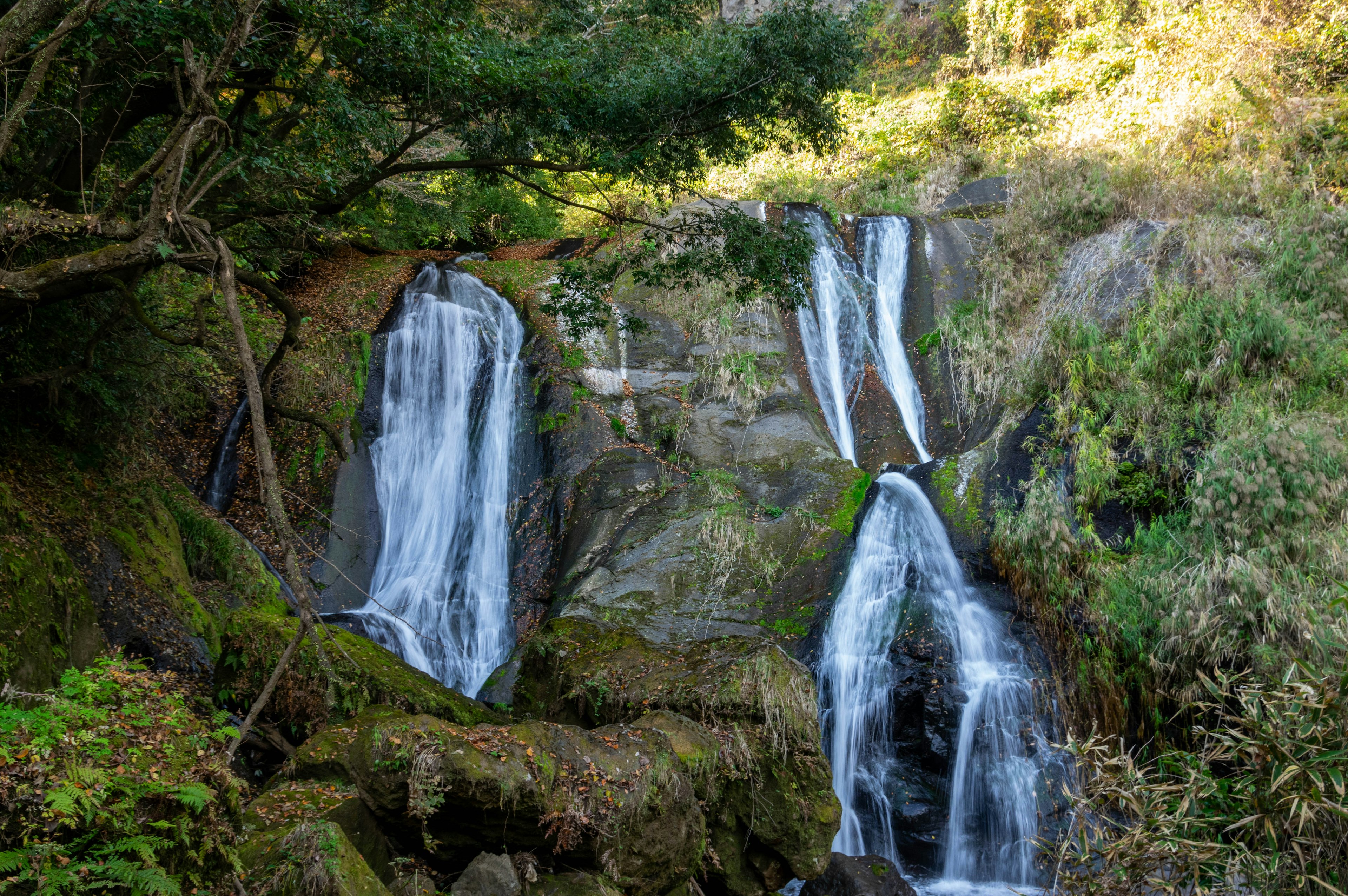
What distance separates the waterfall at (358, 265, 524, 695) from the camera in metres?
9.01

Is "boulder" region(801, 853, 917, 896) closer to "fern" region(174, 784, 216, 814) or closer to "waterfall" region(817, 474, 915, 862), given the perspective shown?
"waterfall" region(817, 474, 915, 862)

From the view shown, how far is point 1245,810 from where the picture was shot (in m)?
3.82

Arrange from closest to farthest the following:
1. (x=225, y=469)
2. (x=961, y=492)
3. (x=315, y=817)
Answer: (x=315, y=817) → (x=961, y=492) → (x=225, y=469)

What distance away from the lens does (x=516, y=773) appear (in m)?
4.32

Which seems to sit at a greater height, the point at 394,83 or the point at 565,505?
the point at 394,83

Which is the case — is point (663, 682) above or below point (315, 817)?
below

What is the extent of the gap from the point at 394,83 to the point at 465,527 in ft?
18.4

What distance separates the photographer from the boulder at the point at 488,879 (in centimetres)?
397

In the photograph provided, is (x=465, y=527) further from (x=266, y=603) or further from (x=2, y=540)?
(x=2, y=540)

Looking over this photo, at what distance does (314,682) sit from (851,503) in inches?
240

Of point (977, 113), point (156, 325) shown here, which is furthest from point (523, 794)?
point (977, 113)

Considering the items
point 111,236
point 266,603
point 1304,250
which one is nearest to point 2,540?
point 111,236

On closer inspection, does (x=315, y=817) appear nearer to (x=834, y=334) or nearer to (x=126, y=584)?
(x=126, y=584)

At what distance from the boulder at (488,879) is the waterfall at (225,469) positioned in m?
7.34
